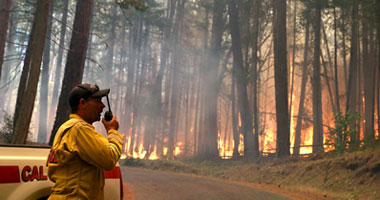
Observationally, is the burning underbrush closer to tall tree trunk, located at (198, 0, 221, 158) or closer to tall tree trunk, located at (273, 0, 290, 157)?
tall tree trunk, located at (273, 0, 290, 157)

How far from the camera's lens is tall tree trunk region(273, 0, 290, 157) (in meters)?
22.2

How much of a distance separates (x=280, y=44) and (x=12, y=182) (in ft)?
68.8

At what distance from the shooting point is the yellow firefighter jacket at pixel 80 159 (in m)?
2.85

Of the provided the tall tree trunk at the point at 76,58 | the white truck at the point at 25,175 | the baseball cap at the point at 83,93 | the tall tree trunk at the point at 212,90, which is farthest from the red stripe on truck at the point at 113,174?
the tall tree trunk at the point at 212,90

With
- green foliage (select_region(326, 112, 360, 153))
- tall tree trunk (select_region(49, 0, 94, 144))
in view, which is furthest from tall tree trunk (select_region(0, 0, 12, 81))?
green foliage (select_region(326, 112, 360, 153))

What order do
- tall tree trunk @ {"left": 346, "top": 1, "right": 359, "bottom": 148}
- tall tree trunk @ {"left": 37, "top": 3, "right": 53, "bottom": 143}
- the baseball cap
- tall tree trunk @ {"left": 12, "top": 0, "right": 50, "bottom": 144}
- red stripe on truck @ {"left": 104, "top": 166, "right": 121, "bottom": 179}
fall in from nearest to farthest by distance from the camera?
the baseball cap → red stripe on truck @ {"left": 104, "top": 166, "right": 121, "bottom": 179} → tall tree trunk @ {"left": 12, "top": 0, "right": 50, "bottom": 144} → tall tree trunk @ {"left": 346, "top": 1, "right": 359, "bottom": 148} → tall tree trunk @ {"left": 37, "top": 3, "right": 53, "bottom": 143}

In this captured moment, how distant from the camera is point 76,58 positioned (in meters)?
14.1

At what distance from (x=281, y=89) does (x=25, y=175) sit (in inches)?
785

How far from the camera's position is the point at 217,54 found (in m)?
33.5

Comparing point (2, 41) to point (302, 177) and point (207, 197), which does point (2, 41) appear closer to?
point (207, 197)

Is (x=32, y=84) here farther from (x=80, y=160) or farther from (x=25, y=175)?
(x=80, y=160)

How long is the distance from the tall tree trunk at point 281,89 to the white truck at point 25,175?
1884 cm

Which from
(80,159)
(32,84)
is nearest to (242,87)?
(32,84)

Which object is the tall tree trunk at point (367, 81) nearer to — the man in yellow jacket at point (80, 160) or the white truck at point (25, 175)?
the white truck at point (25, 175)
